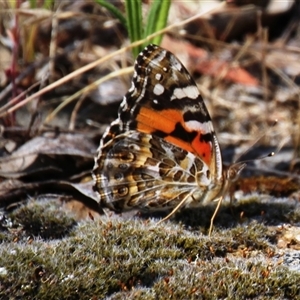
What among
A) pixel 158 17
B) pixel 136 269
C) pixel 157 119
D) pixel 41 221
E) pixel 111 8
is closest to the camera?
pixel 136 269

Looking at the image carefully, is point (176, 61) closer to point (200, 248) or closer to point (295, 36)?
point (200, 248)

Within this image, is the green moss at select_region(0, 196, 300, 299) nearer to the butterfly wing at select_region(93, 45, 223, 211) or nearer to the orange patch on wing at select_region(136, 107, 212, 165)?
the butterfly wing at select_region(93, 45, 223, 211)

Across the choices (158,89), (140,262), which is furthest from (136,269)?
(158,89)

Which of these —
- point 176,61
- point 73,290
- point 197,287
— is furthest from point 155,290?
point 176,61

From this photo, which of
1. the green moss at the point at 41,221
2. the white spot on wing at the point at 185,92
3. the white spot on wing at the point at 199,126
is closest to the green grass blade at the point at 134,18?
the white spot on wing at the point at 185,92

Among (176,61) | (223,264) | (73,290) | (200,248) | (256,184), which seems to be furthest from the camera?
(256,184)

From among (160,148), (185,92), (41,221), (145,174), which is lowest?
(41,221)

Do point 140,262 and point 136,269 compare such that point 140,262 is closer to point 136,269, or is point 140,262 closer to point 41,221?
point 136,269
